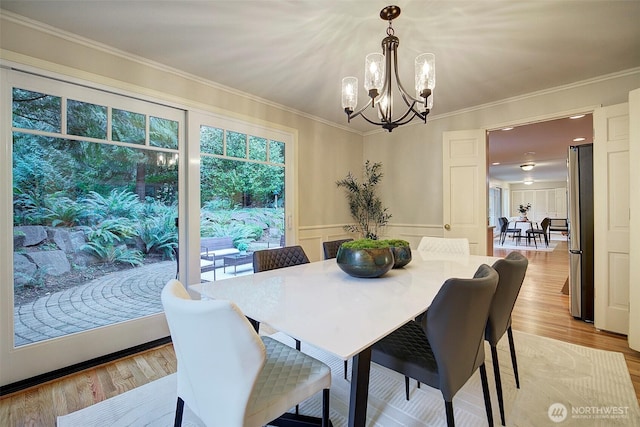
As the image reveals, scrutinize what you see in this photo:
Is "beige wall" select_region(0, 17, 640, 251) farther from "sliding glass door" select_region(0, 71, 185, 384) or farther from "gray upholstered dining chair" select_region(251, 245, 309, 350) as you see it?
"gray upholstered dining chair" select_region(251, 245, 309, 350)

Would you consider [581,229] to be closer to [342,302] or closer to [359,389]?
[342,302]

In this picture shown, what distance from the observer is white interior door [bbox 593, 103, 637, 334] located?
2.54 m

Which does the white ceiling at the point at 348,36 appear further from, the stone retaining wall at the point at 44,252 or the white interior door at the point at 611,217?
the stone retaining wall at the point at 44,252

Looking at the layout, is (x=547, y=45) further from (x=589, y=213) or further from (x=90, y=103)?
(x=90, y=103)

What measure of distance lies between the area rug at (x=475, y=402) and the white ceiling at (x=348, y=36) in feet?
7.93

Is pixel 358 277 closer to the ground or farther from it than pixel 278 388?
farther from it

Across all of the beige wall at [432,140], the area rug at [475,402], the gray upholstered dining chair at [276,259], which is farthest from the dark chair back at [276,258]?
the beige wall at [432,140]

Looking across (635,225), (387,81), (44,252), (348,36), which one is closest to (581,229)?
(635,225)

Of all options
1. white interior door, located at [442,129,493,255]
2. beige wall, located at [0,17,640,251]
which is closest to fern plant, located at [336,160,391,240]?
beige wall, located at [0,17,640,251]

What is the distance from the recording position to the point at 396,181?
4355 millimetres

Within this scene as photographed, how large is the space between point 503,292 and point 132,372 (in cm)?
251

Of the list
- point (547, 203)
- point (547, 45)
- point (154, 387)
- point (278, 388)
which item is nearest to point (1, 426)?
point (154, 387)

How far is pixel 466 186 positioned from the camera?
3512mm

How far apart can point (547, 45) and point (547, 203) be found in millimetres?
12835
